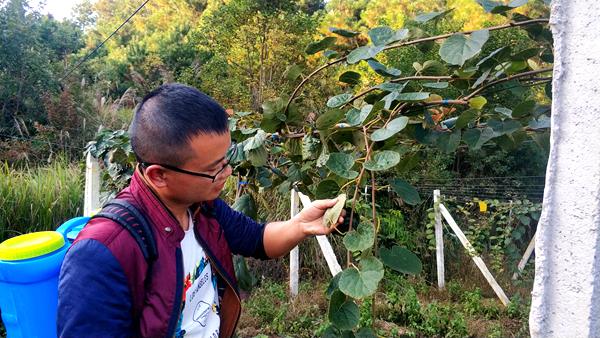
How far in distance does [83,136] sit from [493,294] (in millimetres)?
5234

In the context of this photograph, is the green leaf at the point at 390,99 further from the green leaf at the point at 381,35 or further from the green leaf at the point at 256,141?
the green leaf at the point at 256,141

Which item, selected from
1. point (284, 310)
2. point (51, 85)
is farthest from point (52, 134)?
point (284, 310)

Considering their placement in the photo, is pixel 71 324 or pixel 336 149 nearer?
pixel 71 324

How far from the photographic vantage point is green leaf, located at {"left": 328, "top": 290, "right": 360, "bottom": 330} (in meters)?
Result: 0.95

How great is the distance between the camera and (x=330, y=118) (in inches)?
47.2

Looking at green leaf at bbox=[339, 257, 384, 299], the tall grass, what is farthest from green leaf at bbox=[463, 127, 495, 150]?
the tall grass

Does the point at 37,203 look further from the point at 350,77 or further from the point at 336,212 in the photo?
the point at 336,212

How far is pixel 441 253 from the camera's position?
4.14 meters

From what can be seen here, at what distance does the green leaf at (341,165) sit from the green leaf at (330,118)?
187 mm

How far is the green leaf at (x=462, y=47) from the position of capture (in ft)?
3.15

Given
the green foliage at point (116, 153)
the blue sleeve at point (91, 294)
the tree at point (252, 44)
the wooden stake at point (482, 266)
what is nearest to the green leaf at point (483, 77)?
the blue sleeve at point (91, 294)

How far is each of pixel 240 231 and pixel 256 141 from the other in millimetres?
278

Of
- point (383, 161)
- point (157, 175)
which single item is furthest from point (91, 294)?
point (383, 161)

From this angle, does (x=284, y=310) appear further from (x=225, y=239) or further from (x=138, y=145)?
(x=138, y=145)
